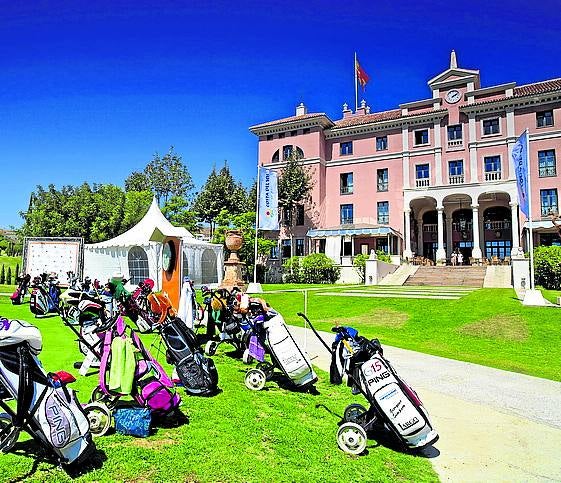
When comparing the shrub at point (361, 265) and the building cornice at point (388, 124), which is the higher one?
the building cornice at point (388, 124)

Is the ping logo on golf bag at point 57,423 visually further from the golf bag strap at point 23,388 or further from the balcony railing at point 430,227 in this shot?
the balcony railing at point 430,227

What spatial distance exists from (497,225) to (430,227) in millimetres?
5011

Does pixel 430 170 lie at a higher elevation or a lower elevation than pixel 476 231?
higher

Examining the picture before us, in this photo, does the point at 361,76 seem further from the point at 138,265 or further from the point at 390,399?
the point at 390,399

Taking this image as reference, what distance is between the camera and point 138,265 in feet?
75.3

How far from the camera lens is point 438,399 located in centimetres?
590

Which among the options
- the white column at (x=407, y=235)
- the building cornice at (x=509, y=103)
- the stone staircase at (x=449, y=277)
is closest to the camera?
the stone staircase at (x=449, y=277)

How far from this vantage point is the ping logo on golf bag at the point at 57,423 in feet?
10.5

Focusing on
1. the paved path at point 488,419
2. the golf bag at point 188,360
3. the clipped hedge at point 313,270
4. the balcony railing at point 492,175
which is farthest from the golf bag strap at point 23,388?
the balcony railing at point 492,175

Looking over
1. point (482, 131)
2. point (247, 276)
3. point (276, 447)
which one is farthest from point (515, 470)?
point (482, 131)

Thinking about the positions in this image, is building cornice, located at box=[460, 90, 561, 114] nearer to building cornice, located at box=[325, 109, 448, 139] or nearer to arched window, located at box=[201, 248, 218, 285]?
building cornice, located at box=[325, 109, 448, 139]

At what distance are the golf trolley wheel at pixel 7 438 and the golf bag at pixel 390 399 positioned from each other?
115 inches

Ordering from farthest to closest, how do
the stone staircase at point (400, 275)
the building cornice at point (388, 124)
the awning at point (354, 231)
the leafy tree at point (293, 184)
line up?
the leafy tree at point (293, 184) < the building cornice at point (388, 124) < the awning at point (354, 231) < the stone staircase at point (400, 275)

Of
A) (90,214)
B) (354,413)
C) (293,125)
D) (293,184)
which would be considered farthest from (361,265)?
(354,413)
